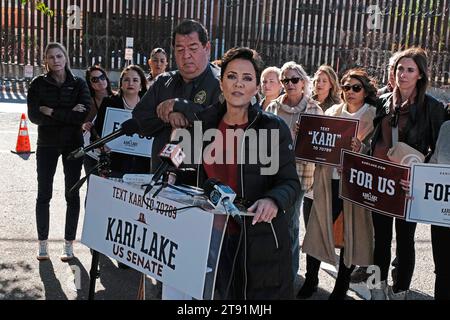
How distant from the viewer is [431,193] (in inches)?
149

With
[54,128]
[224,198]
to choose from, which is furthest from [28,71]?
[224,198]

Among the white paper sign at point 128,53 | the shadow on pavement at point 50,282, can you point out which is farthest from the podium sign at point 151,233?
the white paper sign at point 128,53

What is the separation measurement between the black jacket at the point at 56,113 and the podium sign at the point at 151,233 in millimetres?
2281

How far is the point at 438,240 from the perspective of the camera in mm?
3822

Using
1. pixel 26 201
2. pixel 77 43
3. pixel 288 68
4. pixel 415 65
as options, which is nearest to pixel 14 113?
pixel 77 43

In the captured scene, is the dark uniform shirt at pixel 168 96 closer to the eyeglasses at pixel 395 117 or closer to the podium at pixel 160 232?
the podium at pixel 160 232

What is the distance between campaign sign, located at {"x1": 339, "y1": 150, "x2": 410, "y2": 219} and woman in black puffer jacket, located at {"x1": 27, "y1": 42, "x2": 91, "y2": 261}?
2483 mm

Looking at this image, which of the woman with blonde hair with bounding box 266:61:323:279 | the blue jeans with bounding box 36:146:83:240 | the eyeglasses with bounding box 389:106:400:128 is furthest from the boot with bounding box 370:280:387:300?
the blue jeans with bounding box 36:146:83:240

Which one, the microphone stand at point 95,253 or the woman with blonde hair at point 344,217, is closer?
the microphone stand at point 95,253

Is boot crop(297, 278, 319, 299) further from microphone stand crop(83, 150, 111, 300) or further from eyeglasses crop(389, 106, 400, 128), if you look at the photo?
microphone stand crop(83, 150, 111, 300)

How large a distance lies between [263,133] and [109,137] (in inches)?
33.4

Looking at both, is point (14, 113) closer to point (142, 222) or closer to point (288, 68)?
point (288, 68)

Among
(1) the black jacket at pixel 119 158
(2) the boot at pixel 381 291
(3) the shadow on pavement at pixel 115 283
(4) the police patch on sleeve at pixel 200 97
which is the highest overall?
(4) the police patch on sleeve at pixel 200 97

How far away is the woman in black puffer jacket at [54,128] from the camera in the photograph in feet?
16.8
